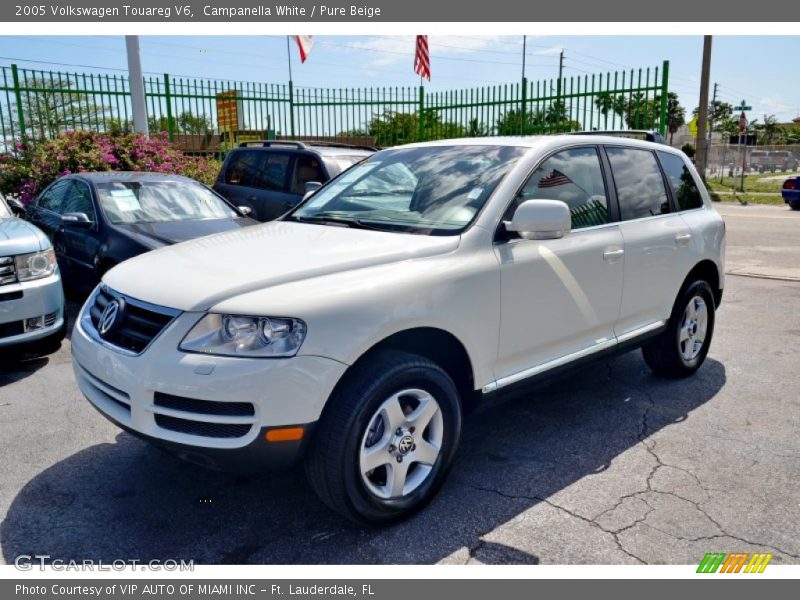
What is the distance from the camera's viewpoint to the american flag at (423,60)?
16.9m

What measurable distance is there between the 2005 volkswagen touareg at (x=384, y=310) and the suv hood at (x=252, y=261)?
1 centimetres

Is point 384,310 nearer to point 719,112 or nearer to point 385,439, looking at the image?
point 385,439

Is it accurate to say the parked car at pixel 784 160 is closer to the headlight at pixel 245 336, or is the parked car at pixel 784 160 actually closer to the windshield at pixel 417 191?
the windshield at pixel 417 191

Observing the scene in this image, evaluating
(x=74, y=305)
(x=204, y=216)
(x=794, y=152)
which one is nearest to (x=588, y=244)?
(x=204, y=216)

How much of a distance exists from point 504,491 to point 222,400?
5.09ft

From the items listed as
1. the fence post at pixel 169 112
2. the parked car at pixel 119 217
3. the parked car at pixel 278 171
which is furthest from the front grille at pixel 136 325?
the fence post at pixel 169 112

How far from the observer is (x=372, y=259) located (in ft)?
9.92

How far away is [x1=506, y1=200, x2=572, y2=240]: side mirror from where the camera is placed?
324cm

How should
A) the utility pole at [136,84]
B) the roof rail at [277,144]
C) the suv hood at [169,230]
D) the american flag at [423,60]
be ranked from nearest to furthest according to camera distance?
the suv hood at [169,230] < the roof rail at [277,144] < the utility pole at [136,84] < the american flag at [423,60]

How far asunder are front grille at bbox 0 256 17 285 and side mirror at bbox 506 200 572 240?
3.75m

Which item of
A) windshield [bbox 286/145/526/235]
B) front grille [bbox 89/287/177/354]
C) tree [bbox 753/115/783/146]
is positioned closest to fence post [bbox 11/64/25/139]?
windshield [bbox 286/145/526/235]

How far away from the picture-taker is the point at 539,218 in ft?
10.6

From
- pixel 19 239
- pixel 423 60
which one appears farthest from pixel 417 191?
pixel 423 60

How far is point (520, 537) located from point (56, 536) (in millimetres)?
2050
